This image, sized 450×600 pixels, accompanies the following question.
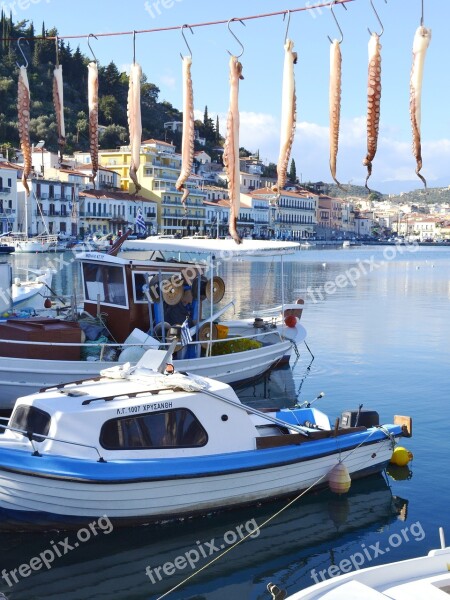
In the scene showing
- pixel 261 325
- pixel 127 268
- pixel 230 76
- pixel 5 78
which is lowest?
pixel 261 325

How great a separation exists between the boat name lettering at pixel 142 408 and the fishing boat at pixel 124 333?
426 centimetres

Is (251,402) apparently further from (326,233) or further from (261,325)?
(326,233)

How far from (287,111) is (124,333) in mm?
8209

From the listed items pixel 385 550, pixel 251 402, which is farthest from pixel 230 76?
pixel 251 402

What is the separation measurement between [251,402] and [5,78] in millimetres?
101478

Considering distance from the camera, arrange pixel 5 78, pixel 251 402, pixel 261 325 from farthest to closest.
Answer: pixel 5 78, pixel 261 325, pixel 251 402

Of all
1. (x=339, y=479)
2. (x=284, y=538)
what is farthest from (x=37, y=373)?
(x=284, y=538)

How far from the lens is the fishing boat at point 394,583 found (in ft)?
19.0

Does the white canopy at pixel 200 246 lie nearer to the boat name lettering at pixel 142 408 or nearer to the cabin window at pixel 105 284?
the cabin window at pixel 105 284

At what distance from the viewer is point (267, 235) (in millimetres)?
132750

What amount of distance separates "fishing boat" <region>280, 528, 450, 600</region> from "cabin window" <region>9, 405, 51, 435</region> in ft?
16.3

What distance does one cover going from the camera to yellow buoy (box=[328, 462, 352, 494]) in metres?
11.6

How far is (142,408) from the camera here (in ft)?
32.7

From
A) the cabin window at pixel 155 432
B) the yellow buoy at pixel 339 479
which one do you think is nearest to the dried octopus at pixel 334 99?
the cabin window at pixel 155 432
